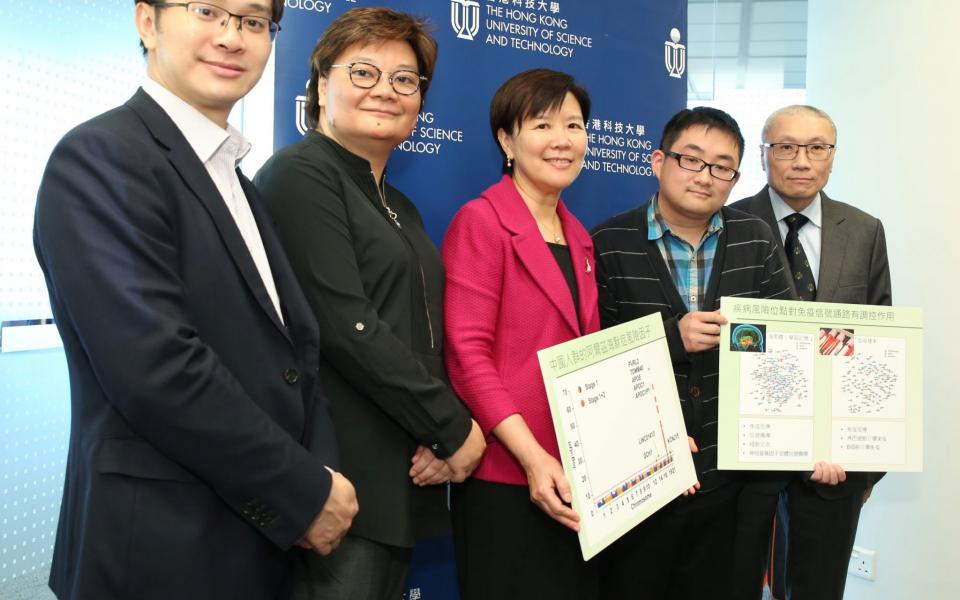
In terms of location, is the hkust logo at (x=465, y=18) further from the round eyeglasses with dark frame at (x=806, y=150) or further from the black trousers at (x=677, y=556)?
the black trousers at (x=677, y=556)

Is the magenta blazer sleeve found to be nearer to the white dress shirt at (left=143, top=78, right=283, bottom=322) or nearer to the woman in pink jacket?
the woman in pink jacket

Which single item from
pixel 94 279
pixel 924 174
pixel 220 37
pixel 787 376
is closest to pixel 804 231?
pixel 787 376

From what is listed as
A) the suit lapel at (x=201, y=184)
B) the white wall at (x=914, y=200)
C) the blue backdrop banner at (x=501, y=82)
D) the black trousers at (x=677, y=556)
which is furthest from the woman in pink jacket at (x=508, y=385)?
the white wall at (x=914, y=200)

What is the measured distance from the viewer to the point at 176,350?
1.09 metres

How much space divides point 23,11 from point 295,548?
1.82 metres

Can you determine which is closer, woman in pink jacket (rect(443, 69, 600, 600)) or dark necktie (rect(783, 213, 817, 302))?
woman in pink jacket (rect(443, 69, 600, 600))

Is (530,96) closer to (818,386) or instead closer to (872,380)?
(818,386)

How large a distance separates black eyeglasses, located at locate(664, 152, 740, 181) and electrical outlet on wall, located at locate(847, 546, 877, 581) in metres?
2.14

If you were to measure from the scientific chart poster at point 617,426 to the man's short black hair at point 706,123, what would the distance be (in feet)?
2.12

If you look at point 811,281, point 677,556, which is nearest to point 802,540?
point 677,556

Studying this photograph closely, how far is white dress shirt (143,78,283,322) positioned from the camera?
1.30 m

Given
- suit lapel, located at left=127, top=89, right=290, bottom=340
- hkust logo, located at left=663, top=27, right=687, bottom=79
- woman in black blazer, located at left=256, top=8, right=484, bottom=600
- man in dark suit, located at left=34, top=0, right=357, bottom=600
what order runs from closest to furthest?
man in dark suit, located at left=34, top=0, right=357, bottom=600 < suit lapel, located at left=127, top=89, right=290, bottom=340 < woman in black blazer, located at left=256, top=8, right=484, bottom=600 < hkust logo, located at left=663, top=27, right=687, bottom=79

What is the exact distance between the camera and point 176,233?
3.89ft

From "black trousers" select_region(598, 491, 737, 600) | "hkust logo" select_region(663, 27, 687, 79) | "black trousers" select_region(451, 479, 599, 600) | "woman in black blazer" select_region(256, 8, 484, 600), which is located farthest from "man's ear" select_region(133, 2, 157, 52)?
"hkust logo" select_region(663, 27, 687, 79)
